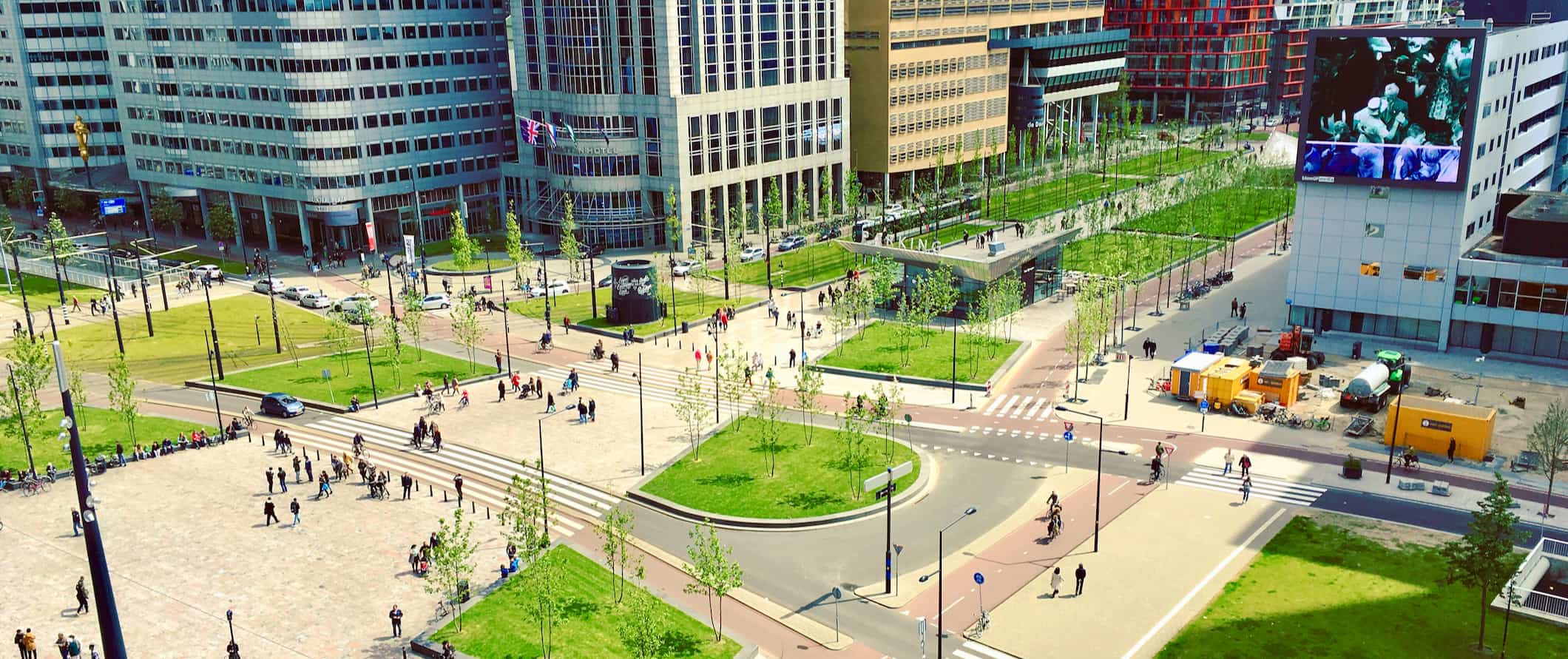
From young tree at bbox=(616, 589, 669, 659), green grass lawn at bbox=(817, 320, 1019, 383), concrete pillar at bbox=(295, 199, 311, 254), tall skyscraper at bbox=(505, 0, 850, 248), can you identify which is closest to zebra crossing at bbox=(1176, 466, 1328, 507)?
green grass lawn at bbox=(817, 320, 1019, 383)

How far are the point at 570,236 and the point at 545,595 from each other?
65.9 metres

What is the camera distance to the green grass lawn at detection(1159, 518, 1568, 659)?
144 feet

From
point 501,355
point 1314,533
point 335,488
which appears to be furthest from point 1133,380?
point 335,488

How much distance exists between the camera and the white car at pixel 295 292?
102062 millimetres

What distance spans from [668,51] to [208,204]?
58714mm

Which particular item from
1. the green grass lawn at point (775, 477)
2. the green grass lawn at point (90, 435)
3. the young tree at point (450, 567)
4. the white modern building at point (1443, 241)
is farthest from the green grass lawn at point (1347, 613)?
the green grass lawn at point (90, 435)

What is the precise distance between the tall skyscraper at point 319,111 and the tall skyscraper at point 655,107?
288 inches

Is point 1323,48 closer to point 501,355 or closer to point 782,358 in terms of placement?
point 782,358

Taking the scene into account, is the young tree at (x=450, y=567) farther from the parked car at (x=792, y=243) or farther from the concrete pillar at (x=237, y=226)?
the concrete pillar at (x=237, y=226)

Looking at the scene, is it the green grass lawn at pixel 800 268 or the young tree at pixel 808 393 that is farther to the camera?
the green grass lawn at pixel 800 268

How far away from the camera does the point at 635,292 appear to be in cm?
9162

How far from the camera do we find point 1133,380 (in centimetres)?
7656

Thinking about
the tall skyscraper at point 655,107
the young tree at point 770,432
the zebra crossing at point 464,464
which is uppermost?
the tall skyscraper at point 655,107

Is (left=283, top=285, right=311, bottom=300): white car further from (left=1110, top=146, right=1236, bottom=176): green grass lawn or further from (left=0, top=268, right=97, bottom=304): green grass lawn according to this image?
(left=1110, top=146, right=1236, bottom=176): green grass lawn
